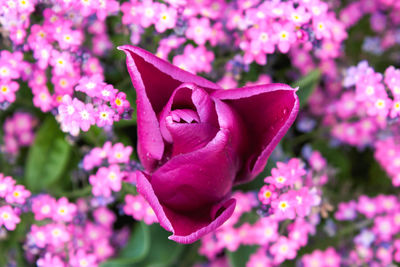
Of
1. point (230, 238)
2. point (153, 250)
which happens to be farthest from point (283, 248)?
point (153, 250)

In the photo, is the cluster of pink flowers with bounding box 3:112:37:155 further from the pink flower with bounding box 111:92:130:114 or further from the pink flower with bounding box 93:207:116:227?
the pink flower with bounding box 111:92:130:114

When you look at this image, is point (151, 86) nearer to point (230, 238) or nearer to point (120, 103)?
point (120, 103)

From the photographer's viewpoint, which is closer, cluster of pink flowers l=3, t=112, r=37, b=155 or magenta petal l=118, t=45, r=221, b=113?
magenta petal l=118, t=45, r=221, b=113

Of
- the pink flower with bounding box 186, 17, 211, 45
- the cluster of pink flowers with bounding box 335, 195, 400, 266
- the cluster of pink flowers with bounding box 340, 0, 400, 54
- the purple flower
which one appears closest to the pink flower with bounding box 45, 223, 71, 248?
the purple flower

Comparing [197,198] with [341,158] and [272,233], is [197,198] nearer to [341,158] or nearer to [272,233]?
[272,233]

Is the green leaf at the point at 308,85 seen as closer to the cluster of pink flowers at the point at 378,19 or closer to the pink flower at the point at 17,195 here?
the cluster of pink flowers at the point at 378,19

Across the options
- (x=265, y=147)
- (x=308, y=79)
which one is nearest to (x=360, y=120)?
(x=308, y=79)

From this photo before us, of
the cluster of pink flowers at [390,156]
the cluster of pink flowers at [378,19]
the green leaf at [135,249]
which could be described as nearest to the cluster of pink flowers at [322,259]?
the cluster of pink flowers at [390,156]
